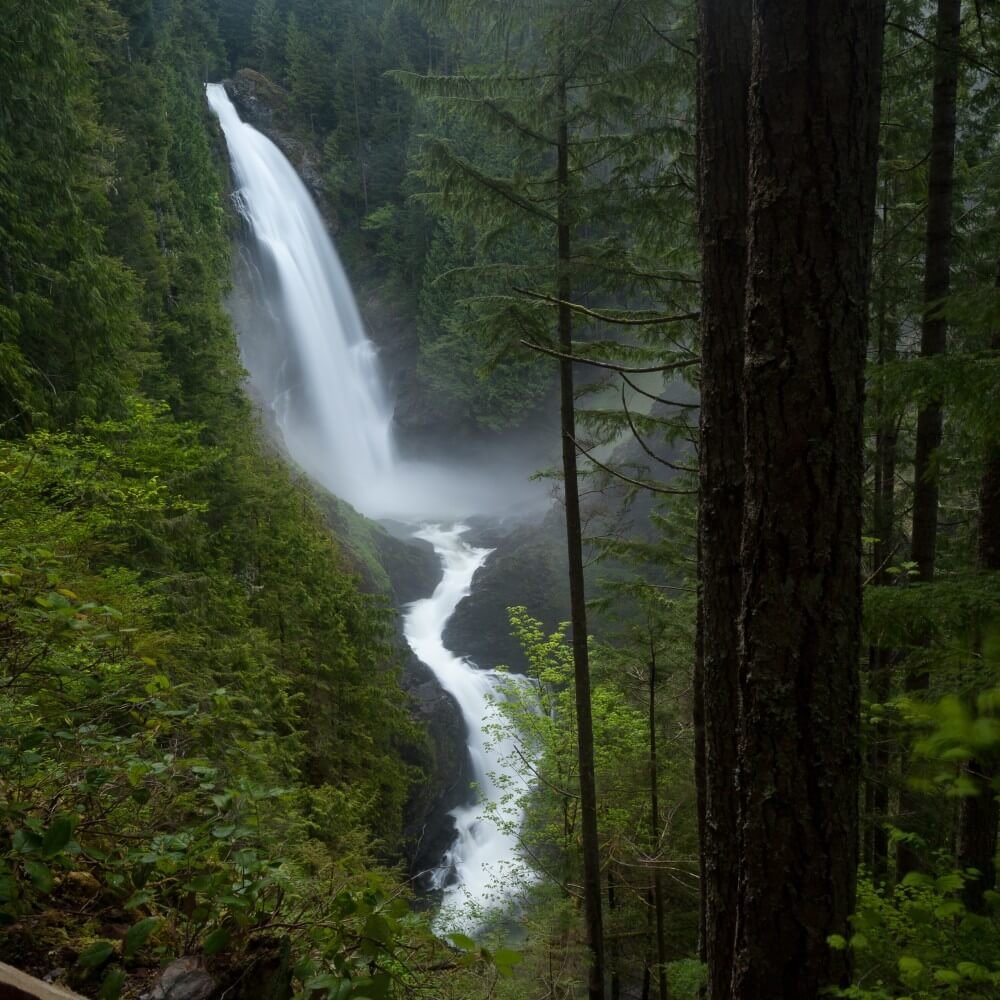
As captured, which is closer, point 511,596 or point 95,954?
point 95,954

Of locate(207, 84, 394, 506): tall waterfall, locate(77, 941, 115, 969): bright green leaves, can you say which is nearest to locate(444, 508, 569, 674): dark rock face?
locate(207, 84, 394, 506): tall waterfall

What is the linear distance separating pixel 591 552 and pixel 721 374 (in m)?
5.98

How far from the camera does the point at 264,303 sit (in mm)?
26672

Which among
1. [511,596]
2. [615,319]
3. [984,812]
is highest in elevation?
[615,319]

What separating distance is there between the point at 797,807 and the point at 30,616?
9.78 feet

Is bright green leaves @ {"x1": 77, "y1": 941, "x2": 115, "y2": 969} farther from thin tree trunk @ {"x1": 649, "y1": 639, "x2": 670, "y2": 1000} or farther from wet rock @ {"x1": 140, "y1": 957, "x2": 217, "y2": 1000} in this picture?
thin tree trunk @ {"x1": 649, "y1": 639, "x2": 670, "y2": 1000}

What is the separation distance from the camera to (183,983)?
1962mm

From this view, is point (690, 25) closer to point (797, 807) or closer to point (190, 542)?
point (797, 807)

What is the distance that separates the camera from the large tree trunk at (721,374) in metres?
2.86

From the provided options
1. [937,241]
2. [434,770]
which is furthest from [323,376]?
[937,241]

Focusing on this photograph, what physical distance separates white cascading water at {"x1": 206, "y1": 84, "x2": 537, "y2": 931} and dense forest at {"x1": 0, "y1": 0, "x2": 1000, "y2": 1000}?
11013mm

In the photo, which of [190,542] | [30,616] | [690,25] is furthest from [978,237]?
[190,542]

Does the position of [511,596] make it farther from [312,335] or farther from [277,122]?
[277,122]

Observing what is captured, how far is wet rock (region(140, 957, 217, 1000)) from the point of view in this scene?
6.29ft
